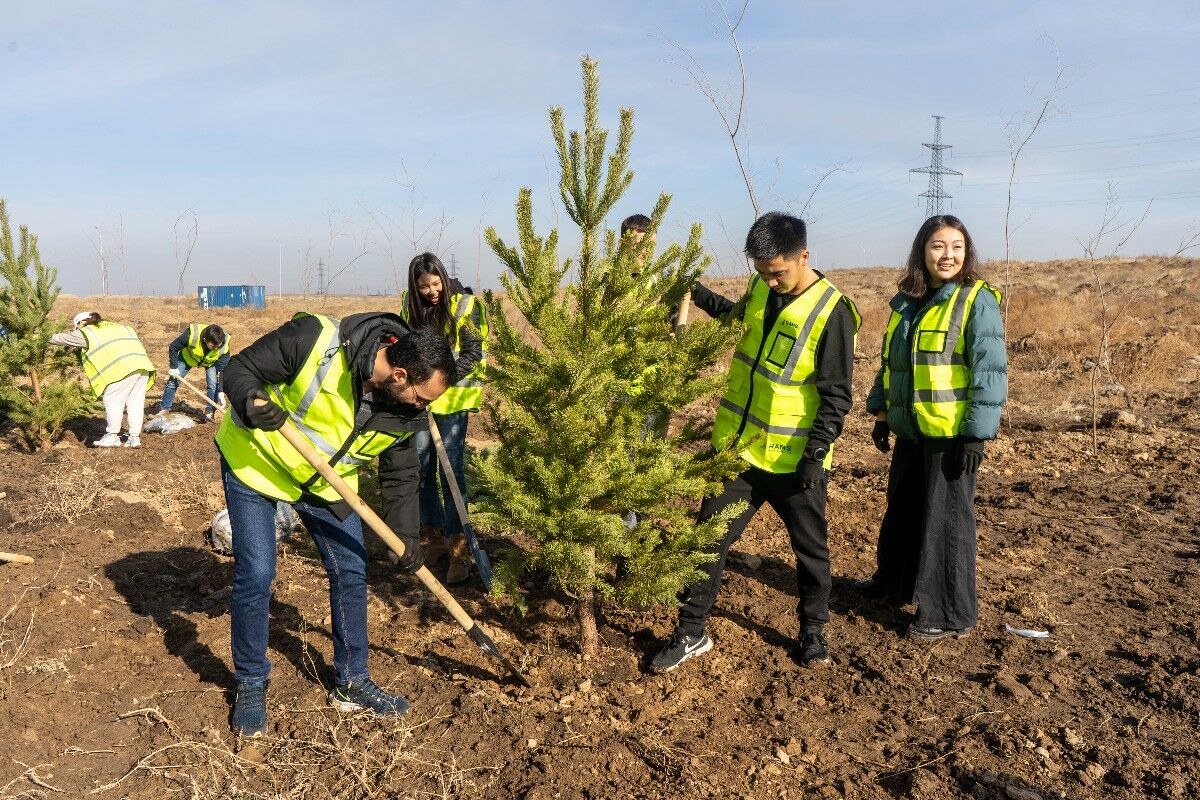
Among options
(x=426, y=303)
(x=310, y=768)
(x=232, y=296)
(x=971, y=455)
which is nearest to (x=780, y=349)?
(x=971, y=455)

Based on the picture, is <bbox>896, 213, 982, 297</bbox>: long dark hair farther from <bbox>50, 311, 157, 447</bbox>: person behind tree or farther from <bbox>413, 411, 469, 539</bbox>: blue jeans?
<bbox>50, 311, 157, 447</bbox>: person behind tree

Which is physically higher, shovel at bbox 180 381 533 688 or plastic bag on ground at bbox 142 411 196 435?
shovel at bbox 180 381 533 688

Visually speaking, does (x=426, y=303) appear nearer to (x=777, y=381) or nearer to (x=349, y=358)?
(x=349, y=358)

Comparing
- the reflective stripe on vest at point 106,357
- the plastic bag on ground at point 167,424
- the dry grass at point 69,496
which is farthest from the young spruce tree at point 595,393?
the plastic bag on ground at point 167,424

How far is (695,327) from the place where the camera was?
12.2 feet

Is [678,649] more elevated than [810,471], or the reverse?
[810,471]

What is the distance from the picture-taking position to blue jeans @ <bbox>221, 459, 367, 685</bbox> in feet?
10.9

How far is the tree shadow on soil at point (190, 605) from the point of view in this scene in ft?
13.4

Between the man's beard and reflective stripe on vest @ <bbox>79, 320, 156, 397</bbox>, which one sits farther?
reflective stripe on vest @ <bbox>79, 320, 156, 397</bbox>

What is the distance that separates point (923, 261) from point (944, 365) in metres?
0.53

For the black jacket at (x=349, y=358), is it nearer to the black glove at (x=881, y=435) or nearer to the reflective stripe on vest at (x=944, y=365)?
the reflective stripe on vest at (x=944, y=365)

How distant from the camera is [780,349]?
3.68m

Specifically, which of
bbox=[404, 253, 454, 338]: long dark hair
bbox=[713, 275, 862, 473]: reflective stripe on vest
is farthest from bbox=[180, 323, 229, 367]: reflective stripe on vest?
bbox=[713, 275, 862, 473]: reflective stripe on vest

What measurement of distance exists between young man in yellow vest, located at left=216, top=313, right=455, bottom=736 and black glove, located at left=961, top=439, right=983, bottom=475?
8.36ft
